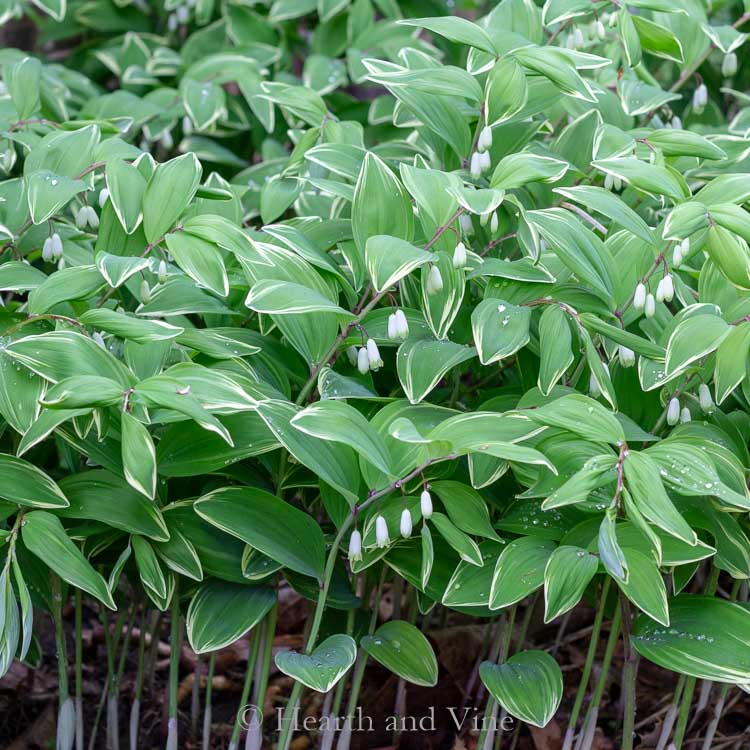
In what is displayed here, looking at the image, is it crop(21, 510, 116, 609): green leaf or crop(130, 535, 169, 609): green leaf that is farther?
crop(130, 535, 169, 609): green leaf

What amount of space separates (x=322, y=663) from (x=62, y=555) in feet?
1.40

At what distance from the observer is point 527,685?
153 cm

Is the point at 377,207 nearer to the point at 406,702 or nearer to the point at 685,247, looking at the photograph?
the point at 685,247

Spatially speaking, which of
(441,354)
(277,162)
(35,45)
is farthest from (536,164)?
(35,45)

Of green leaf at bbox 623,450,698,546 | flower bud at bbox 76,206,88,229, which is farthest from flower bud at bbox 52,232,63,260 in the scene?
green leaf at bbox 623,450,698,546

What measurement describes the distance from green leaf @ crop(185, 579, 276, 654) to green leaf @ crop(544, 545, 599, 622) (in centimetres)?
51

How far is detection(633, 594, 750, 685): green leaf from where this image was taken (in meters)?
1.41

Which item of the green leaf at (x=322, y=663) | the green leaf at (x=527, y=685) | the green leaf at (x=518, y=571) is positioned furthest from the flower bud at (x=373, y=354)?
the green leaf at (x=527, y=685)

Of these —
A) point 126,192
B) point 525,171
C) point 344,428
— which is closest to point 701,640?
point 344,428

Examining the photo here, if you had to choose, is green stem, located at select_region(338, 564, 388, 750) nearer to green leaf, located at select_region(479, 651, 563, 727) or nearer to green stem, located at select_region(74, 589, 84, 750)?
green leaf, located at select_region(479, 651, 563, 727)

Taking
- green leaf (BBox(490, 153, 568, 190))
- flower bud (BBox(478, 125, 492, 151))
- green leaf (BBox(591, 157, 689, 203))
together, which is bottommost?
flower bud (BBox(478, 125, 492, 151))

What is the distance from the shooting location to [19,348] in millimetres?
1316

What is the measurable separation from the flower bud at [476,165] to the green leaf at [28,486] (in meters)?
0.89

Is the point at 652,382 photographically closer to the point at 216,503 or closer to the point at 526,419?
the point at 526,419
